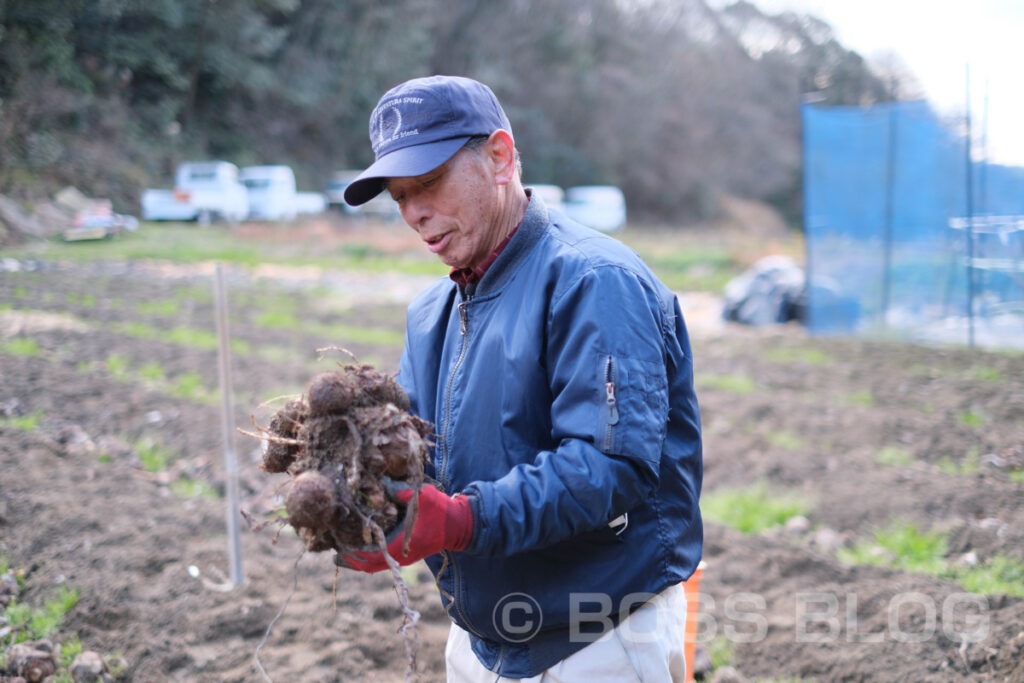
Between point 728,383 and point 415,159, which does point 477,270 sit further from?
point 728,383

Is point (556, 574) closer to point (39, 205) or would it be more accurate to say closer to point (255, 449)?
point (255, 449)

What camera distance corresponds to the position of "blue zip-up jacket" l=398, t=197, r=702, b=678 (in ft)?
5.10

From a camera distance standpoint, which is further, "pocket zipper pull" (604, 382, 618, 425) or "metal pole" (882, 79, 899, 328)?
"metal pole" (882, 79, 899, 328)

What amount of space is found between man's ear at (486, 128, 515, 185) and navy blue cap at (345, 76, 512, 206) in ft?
0.08

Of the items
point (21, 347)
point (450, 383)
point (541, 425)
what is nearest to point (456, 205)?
point (450, 383)

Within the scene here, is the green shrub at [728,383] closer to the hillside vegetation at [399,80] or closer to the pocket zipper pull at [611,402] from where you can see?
A: the hillside vegetation at [399,80]

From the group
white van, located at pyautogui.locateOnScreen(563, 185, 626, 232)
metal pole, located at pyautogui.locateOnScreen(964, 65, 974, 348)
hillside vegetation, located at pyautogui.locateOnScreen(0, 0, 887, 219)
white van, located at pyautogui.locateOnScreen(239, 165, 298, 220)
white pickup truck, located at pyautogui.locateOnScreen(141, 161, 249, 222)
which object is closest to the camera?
metal pole, located at pyautogui.locateOnScreen(964, 65, 974, 348)

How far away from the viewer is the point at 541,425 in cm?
173

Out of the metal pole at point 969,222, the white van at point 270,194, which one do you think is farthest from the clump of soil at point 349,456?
the white van at point 270,194

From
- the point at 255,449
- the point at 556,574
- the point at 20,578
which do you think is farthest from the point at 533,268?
the point at 255,449

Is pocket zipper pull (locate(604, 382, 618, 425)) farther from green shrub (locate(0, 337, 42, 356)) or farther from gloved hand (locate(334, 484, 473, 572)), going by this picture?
green shrub (locate(0, 337, 42, 356))

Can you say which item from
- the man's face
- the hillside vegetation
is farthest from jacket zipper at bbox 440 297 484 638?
the hillside vegetation

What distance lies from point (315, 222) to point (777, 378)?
18.2m

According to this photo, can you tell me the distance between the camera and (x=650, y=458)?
158cm
